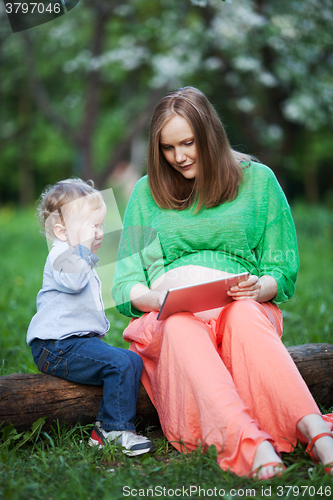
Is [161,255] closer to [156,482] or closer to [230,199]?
[230,199]

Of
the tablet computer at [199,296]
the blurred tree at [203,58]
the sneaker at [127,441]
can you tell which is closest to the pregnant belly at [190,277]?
the tablet computer at [199,296]

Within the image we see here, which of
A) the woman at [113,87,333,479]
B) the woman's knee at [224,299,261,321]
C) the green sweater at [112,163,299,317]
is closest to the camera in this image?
the woman at [113,87,333,479]

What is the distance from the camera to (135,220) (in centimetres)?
256

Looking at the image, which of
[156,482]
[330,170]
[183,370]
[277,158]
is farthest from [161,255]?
[330,170]

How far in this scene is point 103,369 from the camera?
2076 millimetres

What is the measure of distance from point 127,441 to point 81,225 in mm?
957

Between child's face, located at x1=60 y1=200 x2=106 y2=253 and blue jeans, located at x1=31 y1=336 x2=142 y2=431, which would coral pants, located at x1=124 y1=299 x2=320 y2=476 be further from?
child's face, located at x1=60 y1=200 x2=106 y2=253

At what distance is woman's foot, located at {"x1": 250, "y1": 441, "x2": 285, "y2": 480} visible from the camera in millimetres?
1623

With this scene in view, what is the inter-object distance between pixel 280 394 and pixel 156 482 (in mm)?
560

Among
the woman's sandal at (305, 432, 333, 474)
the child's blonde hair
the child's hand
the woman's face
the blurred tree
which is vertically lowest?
the woman's sandal at (305, 432, 333, 474)

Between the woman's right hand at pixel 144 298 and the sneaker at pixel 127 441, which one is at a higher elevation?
the woman's right hand at pixel 144 298

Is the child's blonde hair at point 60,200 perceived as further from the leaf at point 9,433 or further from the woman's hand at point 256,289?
the leaf at point 9,433

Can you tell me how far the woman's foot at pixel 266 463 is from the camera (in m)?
1.62

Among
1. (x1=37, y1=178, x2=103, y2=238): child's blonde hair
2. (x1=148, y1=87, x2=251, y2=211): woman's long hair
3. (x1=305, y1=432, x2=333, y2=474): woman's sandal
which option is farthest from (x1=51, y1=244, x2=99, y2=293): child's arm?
(x1=305, y1=432, x2=333, y2=474): woman's sandal
